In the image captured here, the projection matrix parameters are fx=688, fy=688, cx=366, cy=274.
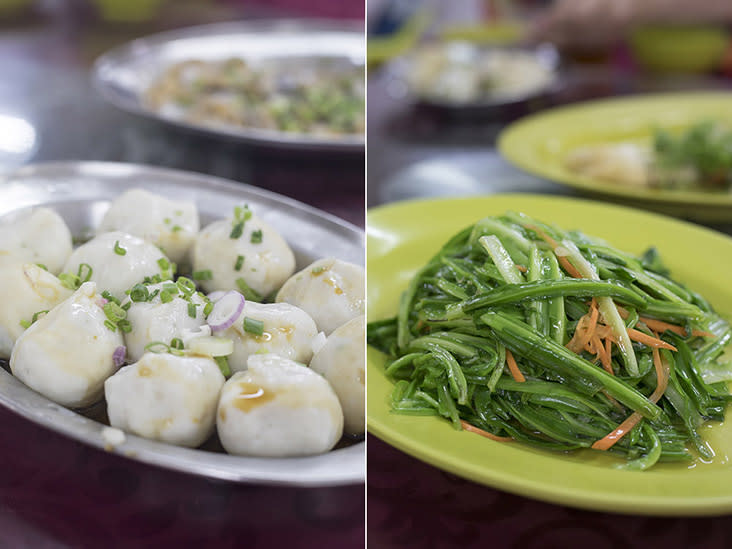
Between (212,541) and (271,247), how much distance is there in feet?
1.17

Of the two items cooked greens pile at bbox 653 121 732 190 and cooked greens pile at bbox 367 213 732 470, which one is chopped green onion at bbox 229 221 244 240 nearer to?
cooked greens pile at bbox 367 213 732 470

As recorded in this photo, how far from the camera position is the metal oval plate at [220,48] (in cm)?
191

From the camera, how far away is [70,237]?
0.83 m

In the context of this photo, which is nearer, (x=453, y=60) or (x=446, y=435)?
(x=446, y=435)

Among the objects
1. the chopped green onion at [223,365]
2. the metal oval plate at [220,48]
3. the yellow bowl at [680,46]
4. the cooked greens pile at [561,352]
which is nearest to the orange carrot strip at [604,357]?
the cooked greens pile at [561,352]

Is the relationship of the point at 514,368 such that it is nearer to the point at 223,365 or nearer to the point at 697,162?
the point at 223,365

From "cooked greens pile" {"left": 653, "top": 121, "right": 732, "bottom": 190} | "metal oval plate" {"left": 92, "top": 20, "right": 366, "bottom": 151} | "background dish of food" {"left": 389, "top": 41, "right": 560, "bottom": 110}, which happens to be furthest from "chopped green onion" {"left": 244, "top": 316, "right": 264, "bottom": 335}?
"background dish of food" {"left": 389, "top": 41, "right": 560, "bottom": 110}

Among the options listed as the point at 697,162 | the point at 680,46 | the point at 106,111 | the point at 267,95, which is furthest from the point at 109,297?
the point at 680,46

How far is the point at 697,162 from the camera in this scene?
66.9 inches

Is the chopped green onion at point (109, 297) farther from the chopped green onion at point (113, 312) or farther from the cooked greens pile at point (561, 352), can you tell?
the cooked greens pile at point (561, 352)

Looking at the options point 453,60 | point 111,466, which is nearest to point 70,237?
point 111,466

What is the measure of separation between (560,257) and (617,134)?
4.54ft

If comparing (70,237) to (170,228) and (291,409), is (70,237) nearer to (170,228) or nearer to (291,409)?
(170,228)

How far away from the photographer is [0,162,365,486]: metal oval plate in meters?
0.56
